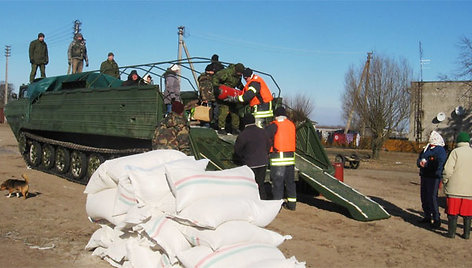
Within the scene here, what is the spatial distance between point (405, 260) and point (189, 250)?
3.11m

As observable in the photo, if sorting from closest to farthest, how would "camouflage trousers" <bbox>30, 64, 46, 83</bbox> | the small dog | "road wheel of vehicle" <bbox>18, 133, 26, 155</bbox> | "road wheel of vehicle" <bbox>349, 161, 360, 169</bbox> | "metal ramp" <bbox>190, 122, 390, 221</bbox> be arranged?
"metal ramp" <bbox>190, 122, 390, 221</bbox> < the small dog < "road wheel of vehicle" <bbox>18, 133, 26, 155</bbox> < "camouflage trousers" <bbox>30, 64, 46, 83</bbox> < "road wheel of vehicle" <bbox>349, 161, 360, 169</bbox>

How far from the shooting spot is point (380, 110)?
23312 mm

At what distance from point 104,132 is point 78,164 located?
5.49 feet

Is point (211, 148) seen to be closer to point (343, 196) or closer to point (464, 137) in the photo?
point (343, 196)

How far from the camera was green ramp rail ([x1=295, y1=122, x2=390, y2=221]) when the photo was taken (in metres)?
8.38

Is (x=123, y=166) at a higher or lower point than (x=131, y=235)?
higher

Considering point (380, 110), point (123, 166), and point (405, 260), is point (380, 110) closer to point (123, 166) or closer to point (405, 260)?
point (405, 260)

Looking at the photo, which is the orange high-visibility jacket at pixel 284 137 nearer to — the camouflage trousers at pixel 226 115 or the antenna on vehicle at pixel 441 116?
the camouflage trousers at pixel 226 115

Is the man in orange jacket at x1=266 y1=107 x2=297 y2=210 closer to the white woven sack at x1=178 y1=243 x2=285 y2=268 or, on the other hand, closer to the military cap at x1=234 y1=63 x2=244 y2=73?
the military cap at x1=234 y1=63 x2=244 y2=73

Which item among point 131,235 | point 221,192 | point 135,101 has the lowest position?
point 131,235

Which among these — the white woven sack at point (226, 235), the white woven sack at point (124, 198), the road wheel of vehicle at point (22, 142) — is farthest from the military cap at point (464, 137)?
the road wheel of vehicle at point (22, 142)

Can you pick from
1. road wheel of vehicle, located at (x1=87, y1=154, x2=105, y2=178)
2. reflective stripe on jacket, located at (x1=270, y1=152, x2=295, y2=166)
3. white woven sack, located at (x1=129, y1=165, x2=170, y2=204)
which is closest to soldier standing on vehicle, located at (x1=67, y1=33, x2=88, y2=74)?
road wheel of vehicle, located at (x1=87, y1=154, x2=105, y2=178)

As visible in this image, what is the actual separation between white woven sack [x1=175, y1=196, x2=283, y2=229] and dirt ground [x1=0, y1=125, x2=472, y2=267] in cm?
120

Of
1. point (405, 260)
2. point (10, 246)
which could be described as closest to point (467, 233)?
point (405, 260)
